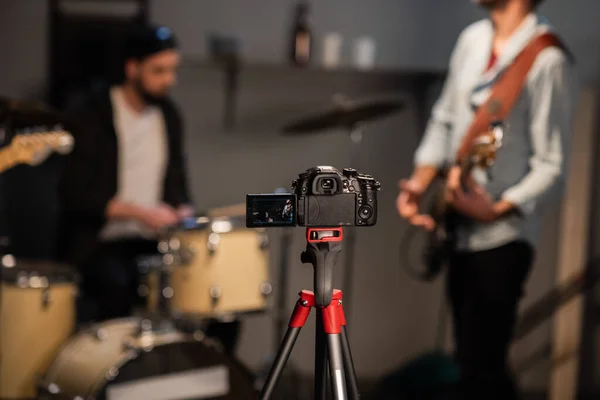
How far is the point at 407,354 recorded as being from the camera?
3789 millimetres

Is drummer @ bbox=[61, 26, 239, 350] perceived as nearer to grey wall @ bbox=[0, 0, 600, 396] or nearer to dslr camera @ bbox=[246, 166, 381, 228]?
grey wall @ bbox=[0, 0, 600, 396]

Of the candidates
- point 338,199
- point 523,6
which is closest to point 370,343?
point 523,6

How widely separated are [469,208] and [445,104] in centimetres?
41

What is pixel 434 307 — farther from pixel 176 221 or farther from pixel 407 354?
pixel 176 221

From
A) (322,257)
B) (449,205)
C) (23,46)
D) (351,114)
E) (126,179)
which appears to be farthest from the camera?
(23,46)

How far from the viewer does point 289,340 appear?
174 cm

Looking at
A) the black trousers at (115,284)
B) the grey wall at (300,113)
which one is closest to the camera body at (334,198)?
the black trousers at (115,284)

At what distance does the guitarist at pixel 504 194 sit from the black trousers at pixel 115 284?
1.16m

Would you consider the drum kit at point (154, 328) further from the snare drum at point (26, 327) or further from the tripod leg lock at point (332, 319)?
the tripod leg lock at point (332, 319)

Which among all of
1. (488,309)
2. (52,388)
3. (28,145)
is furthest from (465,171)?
(52,388)

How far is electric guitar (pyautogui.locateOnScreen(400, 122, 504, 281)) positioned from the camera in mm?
2508

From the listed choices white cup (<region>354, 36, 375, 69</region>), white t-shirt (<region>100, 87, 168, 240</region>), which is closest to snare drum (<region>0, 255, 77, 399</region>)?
white t-shirt (<region>100, 87, 168, 240</region>)

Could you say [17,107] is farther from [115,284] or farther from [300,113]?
[300,113]

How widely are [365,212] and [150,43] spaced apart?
1.98m
